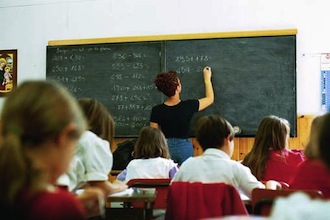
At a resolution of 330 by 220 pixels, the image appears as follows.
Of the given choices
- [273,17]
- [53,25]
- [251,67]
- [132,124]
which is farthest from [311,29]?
[53,25]

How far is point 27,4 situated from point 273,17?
9.97 feet

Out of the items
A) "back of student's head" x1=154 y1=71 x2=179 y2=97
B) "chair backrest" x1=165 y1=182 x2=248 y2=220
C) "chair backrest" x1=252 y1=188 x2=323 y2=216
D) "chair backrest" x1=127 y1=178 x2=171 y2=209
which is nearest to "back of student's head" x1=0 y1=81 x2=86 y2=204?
"chair backrest" x1=252 y1=188 x2=323 y2=216

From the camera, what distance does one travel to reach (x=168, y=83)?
4.96 meters

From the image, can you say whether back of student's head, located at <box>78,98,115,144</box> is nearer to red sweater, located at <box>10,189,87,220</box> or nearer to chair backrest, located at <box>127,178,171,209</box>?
chair backrest, located at <box>127,178,171,209</box>

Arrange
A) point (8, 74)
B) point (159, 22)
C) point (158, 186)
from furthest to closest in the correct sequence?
1. point (8, 74)
2. point (159, 22)
3. point (158, 186)

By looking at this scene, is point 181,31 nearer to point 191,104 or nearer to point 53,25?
point 191,104

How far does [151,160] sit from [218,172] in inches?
48.2

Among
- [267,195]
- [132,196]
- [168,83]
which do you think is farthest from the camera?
[168,83]

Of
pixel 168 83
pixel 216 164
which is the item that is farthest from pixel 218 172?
pixel 168 83

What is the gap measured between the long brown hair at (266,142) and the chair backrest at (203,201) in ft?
3.94

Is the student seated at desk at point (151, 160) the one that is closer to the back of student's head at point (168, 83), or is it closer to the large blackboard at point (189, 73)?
the back of student's head at point (168, 83)

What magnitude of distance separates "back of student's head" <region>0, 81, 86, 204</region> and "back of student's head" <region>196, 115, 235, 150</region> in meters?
1.66

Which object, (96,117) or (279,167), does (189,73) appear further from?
(96,117)

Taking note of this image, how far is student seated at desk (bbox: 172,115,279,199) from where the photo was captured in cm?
264
